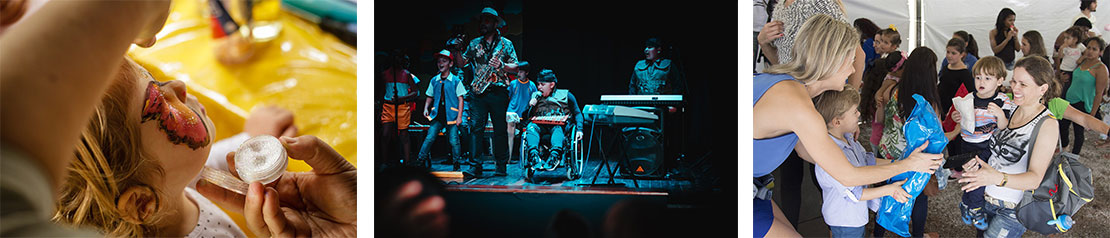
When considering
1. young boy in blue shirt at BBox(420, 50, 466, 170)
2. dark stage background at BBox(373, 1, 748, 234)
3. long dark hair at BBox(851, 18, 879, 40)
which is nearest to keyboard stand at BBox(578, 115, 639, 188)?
dark stage background at BBox(373, 1, 748, 234)

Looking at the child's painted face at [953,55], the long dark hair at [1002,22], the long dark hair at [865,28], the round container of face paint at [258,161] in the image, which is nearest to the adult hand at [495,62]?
the round container of face paint at [258,161]

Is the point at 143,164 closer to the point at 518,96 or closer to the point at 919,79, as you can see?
the point at 518,96

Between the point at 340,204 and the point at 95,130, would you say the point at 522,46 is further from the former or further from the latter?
the point at 95,130

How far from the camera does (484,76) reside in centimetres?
349

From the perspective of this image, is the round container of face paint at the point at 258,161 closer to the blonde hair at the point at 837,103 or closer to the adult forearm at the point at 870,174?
the blonde hair at the point at 837,103

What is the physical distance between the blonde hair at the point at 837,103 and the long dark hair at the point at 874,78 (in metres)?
0.04

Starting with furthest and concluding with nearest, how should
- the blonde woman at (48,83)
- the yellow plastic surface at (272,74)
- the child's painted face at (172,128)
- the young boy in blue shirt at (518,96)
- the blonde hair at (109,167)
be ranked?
1. the young boy in blue shirt at (518,96)
2. the yellow plastic surface at (272,74)
3. the child's painted face at (172,128)
4. the blonde hair at (109,167)
5. the blonde woman at (48,83)

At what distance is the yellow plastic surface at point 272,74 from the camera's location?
9.91ft

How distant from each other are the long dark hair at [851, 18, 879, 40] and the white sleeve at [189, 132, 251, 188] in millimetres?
3174

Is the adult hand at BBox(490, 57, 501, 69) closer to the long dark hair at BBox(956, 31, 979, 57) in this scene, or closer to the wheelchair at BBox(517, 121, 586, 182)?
the wheelchair at BBox(517, 121, 586, 182)

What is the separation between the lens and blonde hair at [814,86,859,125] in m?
3.21

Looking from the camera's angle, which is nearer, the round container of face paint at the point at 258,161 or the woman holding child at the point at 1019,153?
the round container of face paint at the point at 258,161

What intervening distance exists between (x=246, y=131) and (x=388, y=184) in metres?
0.80

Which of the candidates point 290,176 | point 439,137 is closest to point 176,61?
point 290,176
